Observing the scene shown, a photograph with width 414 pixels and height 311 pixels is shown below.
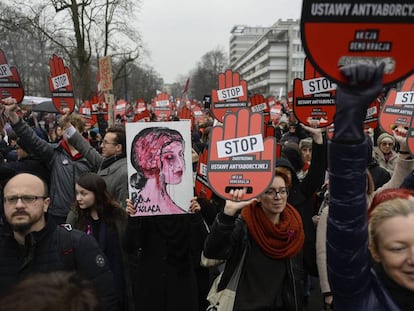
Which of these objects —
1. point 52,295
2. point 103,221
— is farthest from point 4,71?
point 52,295

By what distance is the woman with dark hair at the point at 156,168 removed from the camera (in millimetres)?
3158

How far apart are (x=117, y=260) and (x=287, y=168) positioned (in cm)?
151

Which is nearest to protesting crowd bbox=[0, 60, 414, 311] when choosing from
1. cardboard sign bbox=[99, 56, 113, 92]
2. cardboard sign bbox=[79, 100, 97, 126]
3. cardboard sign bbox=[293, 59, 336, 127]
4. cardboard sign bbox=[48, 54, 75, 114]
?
cardboard sign bbox=[293, 59, 336, 127]

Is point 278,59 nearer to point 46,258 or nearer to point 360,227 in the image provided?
point 46,258

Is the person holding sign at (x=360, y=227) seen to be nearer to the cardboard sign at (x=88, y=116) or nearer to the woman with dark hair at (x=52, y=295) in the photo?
the woman with dark hair at (x=52, y=295)

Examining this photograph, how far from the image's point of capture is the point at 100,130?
10.3 m

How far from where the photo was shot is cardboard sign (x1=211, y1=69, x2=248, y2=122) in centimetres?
710

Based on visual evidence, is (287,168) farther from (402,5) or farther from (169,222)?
(402,5)

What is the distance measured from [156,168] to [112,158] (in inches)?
56.0

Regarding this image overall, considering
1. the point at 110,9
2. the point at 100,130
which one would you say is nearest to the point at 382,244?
the point at 100,130

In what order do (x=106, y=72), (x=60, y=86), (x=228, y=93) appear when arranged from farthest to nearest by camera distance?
(x=106, y=72)
(x=228, y=93)
(x=60, y=86)

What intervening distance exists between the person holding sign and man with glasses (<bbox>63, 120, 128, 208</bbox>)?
316 centimetres

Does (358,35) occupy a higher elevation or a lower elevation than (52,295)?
higher

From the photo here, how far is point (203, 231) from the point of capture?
330 cm
